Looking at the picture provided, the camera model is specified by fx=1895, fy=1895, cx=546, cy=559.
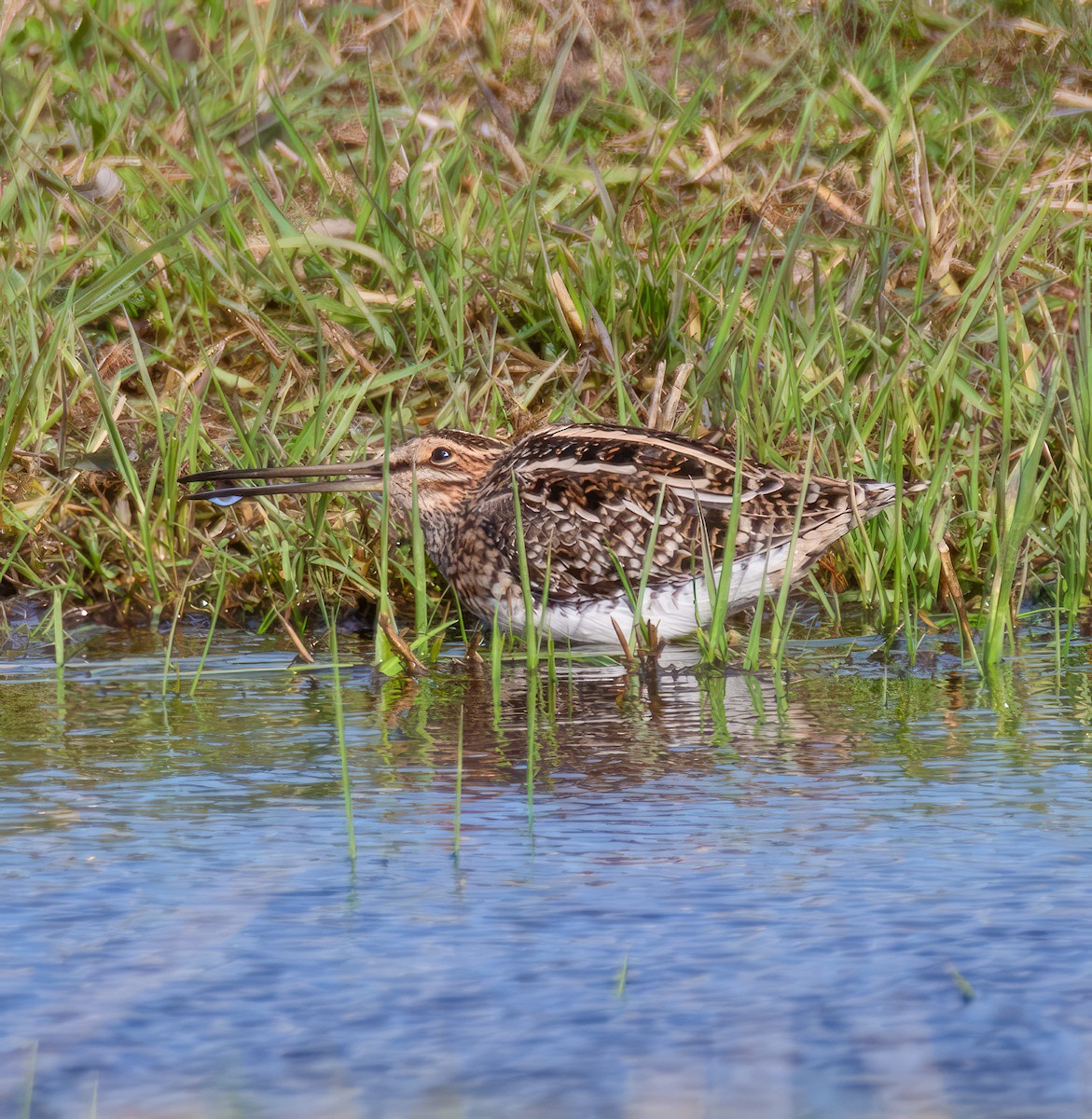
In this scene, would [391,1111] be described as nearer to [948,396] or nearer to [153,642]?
[153,642]

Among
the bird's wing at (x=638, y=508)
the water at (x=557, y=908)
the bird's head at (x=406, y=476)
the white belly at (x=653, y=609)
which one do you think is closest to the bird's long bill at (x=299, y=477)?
the bird's head at (x=406, y=476)

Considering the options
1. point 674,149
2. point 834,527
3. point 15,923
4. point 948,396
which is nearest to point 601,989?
point 15,923

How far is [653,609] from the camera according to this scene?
462 centimetres

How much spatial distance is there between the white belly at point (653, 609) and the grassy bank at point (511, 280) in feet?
0.61

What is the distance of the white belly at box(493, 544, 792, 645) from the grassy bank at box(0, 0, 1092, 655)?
0.19m

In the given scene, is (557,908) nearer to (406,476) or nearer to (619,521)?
(619,521)

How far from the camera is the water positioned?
1.92 m

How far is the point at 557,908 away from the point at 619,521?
2.45 metres

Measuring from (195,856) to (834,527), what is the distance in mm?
2355

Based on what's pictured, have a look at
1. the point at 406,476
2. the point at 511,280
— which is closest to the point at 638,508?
the point at 406,476

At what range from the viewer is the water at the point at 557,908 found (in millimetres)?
1917

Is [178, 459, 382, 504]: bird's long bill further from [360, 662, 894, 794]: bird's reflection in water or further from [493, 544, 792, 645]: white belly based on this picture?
[360, 662, 894, 794]: bird's reflection in water

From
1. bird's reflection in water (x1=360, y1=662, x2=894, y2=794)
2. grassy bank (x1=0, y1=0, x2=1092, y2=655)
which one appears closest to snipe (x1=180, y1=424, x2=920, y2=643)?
grassy bank (x1=0, y1=0, x2=1092, y2=655)

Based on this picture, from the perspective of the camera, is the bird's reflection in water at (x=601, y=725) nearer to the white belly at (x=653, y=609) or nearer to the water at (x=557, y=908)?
the water at (x=557, y=908)
